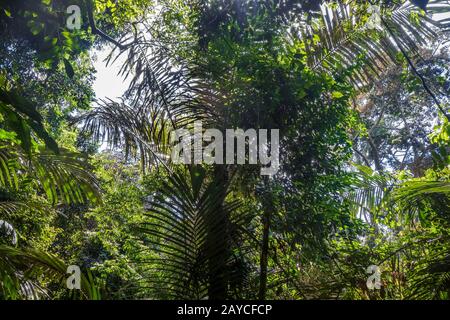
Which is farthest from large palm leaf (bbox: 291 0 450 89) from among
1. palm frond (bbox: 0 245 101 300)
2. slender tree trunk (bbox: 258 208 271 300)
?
palm frond (bbox: 0 245 101 300)

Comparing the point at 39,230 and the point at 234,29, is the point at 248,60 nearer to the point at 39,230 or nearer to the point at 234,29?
the point at 234,29

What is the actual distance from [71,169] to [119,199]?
2.15 meters

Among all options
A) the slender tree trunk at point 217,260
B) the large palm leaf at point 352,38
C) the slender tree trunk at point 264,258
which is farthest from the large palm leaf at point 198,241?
the large palm leaf at point 352,38

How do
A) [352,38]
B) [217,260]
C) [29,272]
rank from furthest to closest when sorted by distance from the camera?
[352,38]
[29,272]
[217,260]

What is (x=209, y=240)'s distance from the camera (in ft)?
7.28

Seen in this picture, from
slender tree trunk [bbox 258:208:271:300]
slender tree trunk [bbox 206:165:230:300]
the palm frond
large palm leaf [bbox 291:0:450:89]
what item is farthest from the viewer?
large palm leaf [bbox 291:0:450:89]

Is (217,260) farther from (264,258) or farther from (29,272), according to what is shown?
(29,272)

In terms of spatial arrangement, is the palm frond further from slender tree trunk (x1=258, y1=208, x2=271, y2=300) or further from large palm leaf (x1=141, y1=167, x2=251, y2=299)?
slender tree trunk (x1=258, y1=208, x2=271, y2=300)

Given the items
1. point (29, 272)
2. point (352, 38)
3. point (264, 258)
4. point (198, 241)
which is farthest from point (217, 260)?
point (352, 38)

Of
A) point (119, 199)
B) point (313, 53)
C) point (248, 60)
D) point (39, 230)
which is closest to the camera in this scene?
point (248, 60)

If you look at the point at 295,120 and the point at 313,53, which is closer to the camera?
the point at 295,120

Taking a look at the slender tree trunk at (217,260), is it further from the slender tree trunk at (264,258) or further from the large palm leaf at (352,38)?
the large palm leaf at (352,38)
